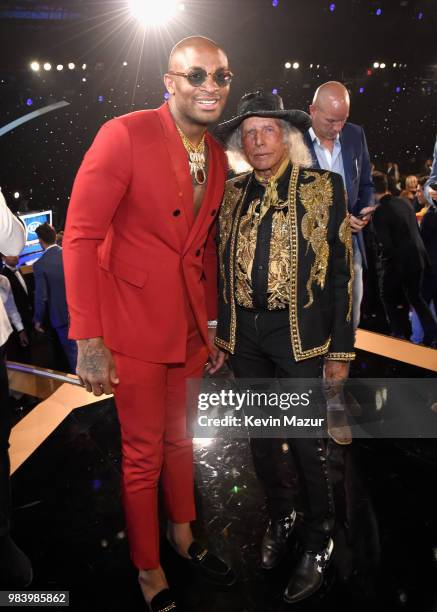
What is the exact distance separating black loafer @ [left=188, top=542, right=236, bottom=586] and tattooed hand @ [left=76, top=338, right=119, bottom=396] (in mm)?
867

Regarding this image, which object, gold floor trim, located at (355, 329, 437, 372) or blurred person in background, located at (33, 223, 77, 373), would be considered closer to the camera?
gold floor trim, located at (355, 329, 437, 372)

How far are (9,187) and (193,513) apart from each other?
9682 millimetres

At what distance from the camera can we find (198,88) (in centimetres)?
179

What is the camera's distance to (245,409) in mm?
3242

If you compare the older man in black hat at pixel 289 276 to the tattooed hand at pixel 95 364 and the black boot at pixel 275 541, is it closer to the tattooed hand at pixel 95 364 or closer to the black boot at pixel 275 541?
the black boot at pixel 275 541

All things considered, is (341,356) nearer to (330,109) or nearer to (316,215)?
(316,215)

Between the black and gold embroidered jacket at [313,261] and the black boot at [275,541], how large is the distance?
2.69 feet

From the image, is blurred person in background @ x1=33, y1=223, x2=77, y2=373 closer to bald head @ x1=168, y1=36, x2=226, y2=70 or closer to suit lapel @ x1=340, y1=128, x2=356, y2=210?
suit lapel @ x1=340, y1=128, x2=356, y2=210

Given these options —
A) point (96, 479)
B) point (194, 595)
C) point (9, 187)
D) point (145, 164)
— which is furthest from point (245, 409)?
point (9, 187)

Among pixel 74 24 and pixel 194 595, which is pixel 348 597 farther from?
pixel 74 24

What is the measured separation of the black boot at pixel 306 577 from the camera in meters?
1.96

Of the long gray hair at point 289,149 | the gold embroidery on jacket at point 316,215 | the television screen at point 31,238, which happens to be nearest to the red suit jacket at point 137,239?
the long gray hair at point 289,149

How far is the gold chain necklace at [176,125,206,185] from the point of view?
6.26 feet

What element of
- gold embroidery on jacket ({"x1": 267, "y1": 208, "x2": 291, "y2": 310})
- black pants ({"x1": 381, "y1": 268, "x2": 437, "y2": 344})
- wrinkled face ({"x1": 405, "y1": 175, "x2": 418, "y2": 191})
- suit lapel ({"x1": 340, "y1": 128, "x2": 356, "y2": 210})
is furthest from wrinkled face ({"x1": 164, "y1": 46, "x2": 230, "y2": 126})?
wrinkled face ({"x1": 405, "y1": 175, "x2": 418, "y2": 191})
